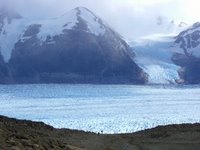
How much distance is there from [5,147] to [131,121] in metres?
40.7

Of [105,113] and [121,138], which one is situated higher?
[121,138]

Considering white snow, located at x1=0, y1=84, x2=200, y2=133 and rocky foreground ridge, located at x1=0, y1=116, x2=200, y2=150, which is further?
white snow, located at x1=0, y1=84, x2=200, y2=133

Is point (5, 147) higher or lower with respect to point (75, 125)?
higher

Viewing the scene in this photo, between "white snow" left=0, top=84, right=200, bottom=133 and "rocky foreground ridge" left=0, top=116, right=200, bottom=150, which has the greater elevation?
"rocky foreground ridge" left=0, top=116, right=200, bottom=150

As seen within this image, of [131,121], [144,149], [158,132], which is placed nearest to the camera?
[144,149]

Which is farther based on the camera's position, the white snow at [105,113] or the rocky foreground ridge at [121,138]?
the white snow at [105,113]

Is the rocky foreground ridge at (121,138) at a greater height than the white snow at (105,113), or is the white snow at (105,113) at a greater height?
the rocky foreground ridge at (121,138)

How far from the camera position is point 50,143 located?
69.4 feet

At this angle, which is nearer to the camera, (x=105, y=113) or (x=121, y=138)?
(x=121, y=138)

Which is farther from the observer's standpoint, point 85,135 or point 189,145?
point 85,135

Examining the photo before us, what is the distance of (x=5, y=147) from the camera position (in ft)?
59.0

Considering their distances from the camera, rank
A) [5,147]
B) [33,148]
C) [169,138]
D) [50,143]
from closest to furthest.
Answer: [5,147] → [33,148] → [50,143] → [169,138]

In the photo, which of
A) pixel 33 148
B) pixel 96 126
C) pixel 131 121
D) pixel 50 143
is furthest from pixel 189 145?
pixel 131 121

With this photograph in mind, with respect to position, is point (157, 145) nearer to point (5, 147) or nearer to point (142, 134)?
point (142, 134)
